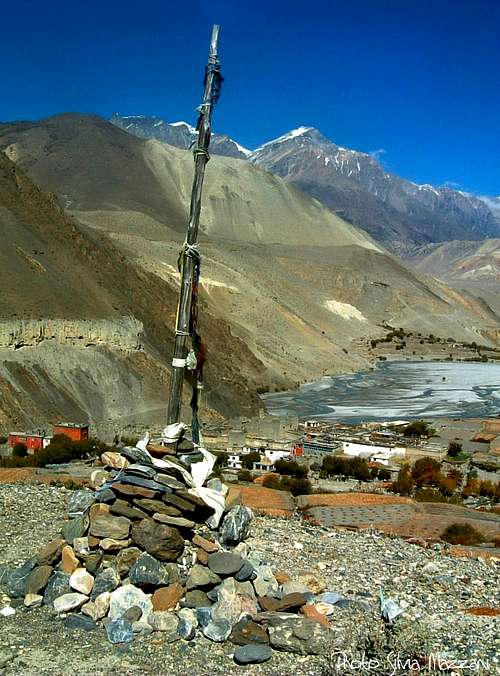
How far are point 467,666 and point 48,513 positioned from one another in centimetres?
528

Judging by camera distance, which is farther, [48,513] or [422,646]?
[48,513]

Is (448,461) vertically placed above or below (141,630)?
below

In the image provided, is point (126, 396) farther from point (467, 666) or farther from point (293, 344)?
point (293, 344)

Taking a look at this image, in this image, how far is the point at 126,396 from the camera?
33.0m

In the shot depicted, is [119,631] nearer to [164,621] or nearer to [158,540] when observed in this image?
[164,621]

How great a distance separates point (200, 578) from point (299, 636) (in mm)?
986

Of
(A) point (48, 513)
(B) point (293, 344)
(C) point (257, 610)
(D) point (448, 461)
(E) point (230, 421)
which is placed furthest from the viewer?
(B) point (293, 344)

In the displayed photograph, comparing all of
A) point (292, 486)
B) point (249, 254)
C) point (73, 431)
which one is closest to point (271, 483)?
point (292, 486)

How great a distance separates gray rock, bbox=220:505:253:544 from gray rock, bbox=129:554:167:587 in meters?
0.90

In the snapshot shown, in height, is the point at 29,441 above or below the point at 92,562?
below

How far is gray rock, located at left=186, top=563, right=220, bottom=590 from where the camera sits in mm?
6254

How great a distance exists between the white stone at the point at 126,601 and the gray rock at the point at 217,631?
1.73 ft

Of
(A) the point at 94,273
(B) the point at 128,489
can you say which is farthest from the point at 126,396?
(B) the point at 128,489

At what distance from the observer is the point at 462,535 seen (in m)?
10.3
